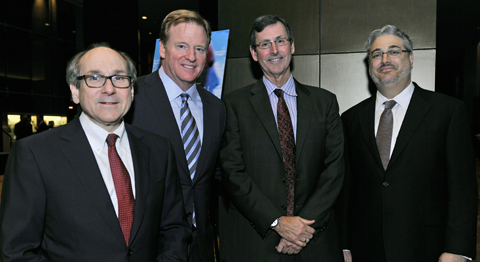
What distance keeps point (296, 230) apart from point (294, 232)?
0.02m

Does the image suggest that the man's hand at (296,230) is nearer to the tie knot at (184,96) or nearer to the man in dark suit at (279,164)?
the man in dark suit at (279,164)

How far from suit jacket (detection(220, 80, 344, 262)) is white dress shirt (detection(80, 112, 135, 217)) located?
0.71 meters

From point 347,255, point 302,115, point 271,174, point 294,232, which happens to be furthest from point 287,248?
point 302,115

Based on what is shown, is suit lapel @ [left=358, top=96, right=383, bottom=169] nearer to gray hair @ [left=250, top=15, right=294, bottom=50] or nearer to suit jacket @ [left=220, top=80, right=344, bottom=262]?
suit jacket @ [left=220, top=80, right=344, bottom=262]

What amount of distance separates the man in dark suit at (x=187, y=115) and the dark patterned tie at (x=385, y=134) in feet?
3.57

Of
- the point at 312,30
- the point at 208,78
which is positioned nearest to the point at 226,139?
the point at 208,78

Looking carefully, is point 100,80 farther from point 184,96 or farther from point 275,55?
point 275,55

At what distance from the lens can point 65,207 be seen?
1401 mm

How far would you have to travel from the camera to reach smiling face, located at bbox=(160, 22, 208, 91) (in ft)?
7.09

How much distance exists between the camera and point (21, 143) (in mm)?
1387

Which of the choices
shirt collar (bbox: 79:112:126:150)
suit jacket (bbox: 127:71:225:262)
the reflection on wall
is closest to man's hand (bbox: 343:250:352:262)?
suit jacket (bbox: 127:71:225:262)

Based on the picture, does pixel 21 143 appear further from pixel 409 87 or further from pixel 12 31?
pixel 12 31

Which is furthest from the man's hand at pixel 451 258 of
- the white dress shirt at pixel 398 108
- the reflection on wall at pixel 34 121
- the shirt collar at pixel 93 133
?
the reflection on wall at pixel 34 121

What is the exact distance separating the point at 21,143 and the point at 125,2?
394cm
